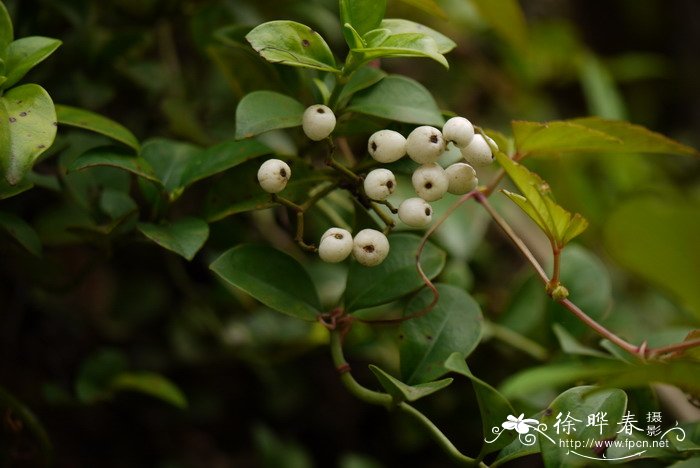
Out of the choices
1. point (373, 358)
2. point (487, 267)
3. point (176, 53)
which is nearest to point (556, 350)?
point (373, 358)

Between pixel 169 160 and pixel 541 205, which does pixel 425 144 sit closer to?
pixel 541 205

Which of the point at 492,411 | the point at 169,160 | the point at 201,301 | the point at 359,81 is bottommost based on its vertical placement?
the point at 201,301

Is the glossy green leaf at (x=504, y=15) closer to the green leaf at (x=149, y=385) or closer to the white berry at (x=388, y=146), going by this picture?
the white berry at (x=388, y=146)

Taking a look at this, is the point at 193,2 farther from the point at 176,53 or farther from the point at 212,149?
the point at 212,149

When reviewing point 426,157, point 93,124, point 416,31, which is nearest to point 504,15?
point 416,31

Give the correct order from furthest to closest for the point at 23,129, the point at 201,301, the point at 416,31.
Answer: the point at 201,301 < the point at 416,31 < the point at 23,129

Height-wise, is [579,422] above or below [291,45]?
below
